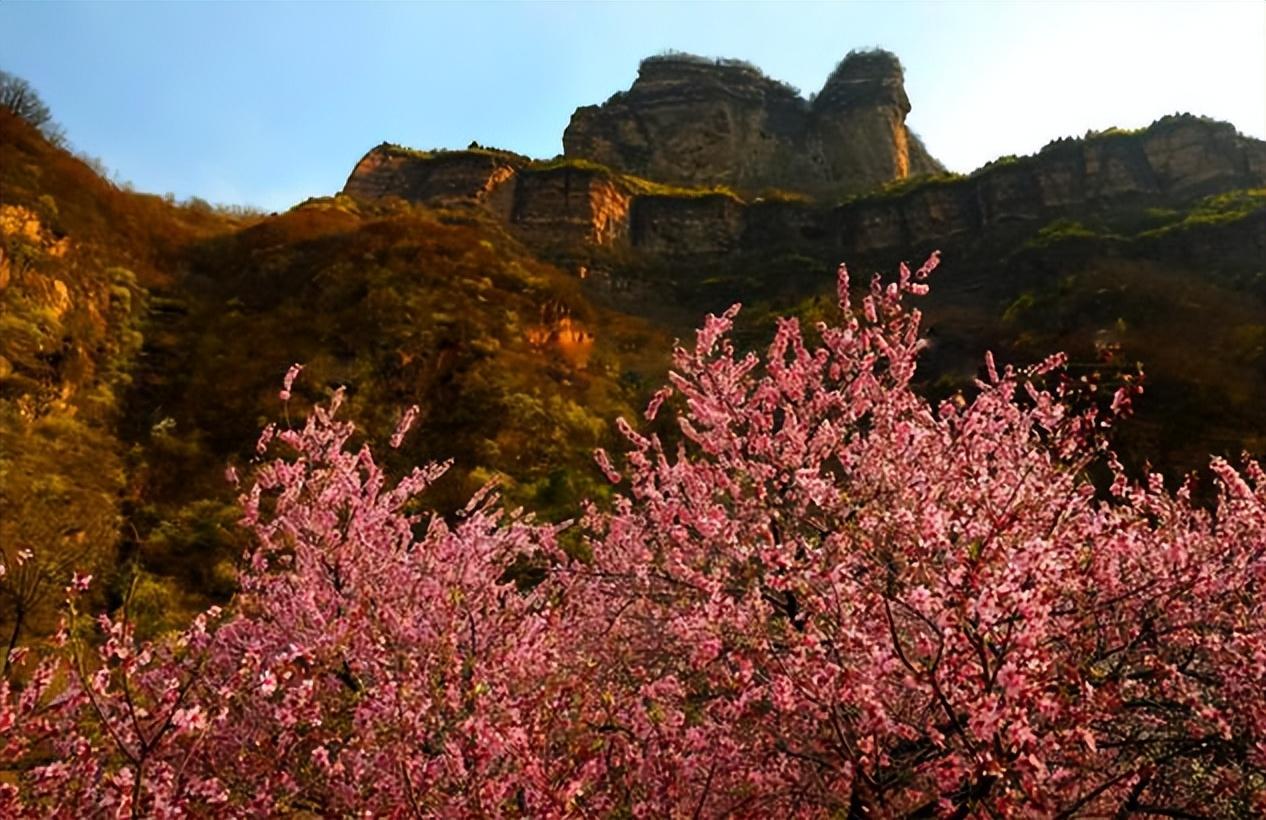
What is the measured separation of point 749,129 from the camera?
9212 cm

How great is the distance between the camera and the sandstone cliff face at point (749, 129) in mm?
87875

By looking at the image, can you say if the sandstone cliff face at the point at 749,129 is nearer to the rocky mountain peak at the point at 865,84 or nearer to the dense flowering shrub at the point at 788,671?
the rocky mountain peak at the point at 865,84

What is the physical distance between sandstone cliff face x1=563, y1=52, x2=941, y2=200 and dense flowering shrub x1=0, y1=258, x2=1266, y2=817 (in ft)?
270

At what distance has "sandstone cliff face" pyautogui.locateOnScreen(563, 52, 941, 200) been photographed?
8788 centimetres

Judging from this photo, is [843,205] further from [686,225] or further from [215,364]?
[215,364]

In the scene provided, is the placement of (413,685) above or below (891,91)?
below

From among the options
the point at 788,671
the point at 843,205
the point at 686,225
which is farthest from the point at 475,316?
the point at 843,205

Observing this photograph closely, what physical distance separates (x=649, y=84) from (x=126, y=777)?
3854 inches

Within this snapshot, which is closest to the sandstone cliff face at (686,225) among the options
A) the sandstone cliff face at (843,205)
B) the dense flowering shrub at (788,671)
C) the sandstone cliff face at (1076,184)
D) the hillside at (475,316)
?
the sandstone cliff face at (843,205)

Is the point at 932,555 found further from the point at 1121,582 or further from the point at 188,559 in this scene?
the point at 188,559

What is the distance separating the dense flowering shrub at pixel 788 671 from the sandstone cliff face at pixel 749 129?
3245 inches

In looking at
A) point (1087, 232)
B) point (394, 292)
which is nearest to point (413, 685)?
point (394, 292)

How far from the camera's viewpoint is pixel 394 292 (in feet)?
92.4

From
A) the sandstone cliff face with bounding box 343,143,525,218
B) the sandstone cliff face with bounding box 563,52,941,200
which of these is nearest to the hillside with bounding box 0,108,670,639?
the sandstone cliff face with bounding box 343,143,525,218
